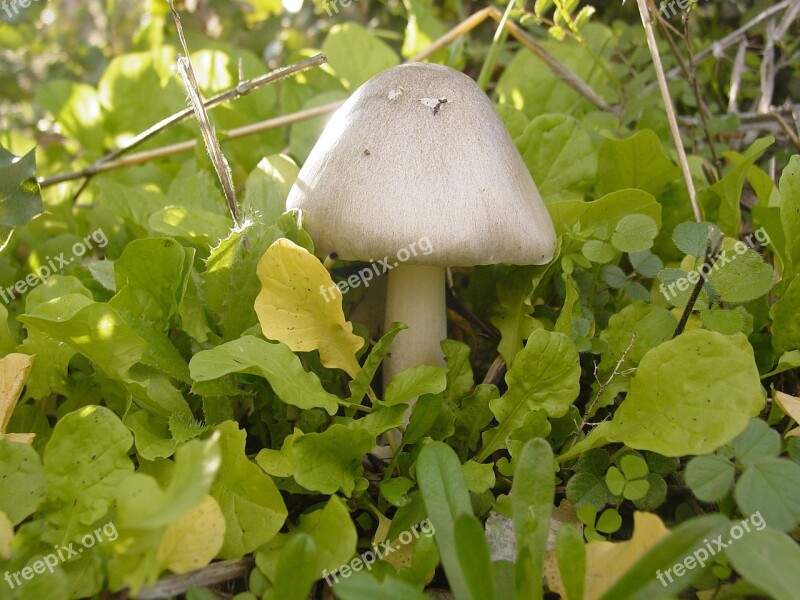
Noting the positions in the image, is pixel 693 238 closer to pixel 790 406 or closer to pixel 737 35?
pixel 790 406

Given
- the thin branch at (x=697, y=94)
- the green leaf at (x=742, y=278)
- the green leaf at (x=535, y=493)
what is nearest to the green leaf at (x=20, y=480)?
the green leaf at (x=535, y=493)

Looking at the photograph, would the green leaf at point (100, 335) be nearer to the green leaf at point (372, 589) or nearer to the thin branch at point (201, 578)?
the thin branch at point (201, 578)

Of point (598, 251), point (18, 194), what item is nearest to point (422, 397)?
point (598, 251)

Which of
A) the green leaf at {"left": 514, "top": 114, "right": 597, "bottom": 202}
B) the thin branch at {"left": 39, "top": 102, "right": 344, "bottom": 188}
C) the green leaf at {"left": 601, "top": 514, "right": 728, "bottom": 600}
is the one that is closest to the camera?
the green leaf at {"left": 601, "top": 514, "right": 728, "bottom": 600}

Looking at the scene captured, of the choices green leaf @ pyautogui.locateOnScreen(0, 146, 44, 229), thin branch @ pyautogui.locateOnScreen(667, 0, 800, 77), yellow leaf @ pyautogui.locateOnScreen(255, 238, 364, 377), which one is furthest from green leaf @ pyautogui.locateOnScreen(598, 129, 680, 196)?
green leaf @ pyautogui.locateOnScreen(0, 146, 44, 229)

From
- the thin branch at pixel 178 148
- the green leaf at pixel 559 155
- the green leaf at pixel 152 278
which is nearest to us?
the green leaf at pixel 152 278

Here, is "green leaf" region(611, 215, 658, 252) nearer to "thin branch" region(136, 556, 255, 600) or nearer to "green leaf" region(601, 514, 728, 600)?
"green leaf" region(601, 514, 728, 600)

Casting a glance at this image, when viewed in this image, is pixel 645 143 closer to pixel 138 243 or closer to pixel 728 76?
pixel 728 76
